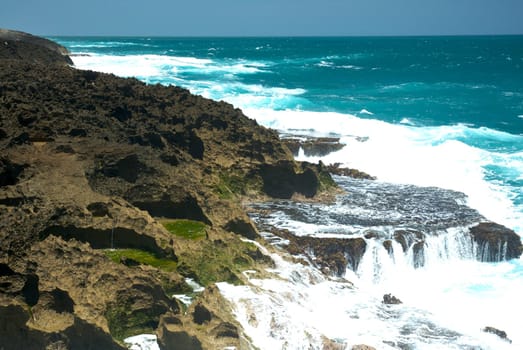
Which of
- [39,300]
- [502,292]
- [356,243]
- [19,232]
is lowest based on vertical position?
[502,292]

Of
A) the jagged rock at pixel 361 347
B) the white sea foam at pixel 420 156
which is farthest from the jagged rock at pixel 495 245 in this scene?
the jagged rock at pixel 361 347

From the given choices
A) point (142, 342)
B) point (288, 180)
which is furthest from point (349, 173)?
point (142, 342)

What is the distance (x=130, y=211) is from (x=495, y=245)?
401 inches

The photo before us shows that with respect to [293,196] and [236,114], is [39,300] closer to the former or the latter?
[293,196]

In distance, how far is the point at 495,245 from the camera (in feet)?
53.4

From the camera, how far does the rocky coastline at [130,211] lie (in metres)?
8.12

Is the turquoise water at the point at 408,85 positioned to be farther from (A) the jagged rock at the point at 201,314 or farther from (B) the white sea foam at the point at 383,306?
(A) the jagged rock at the point at 201,314

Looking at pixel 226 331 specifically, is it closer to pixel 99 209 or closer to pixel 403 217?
pixel 99 209

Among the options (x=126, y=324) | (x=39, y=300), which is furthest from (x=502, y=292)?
(x=39, y=300)

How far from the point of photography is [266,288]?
35.4ft

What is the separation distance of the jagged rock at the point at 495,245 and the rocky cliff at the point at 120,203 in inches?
178

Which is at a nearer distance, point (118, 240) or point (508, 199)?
point (118, 240)

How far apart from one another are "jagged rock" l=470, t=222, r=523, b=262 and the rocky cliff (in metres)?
4.51

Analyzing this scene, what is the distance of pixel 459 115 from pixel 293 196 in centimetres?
2844
